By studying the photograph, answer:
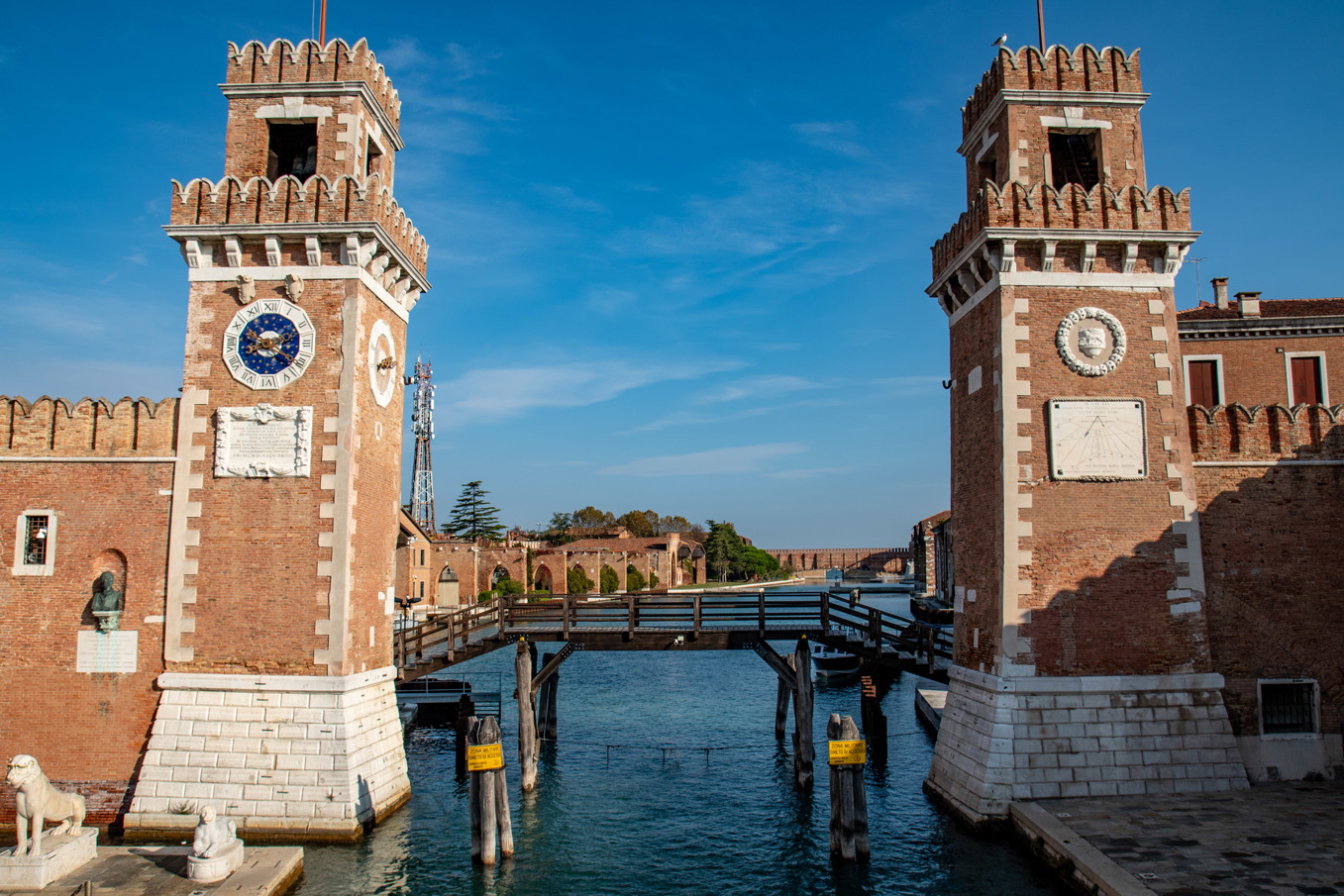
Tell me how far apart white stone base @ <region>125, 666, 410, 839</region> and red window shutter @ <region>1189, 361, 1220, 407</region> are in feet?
67.4

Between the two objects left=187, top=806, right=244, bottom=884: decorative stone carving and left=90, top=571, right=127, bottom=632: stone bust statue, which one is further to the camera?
left=90, top=571, right=127, bottom=632: stone bust statue

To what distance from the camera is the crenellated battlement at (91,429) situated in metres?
16.9

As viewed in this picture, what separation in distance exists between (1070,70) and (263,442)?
1713cm

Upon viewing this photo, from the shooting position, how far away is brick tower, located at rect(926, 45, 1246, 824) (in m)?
15.4

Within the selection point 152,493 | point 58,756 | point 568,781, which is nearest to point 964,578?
point 568,781

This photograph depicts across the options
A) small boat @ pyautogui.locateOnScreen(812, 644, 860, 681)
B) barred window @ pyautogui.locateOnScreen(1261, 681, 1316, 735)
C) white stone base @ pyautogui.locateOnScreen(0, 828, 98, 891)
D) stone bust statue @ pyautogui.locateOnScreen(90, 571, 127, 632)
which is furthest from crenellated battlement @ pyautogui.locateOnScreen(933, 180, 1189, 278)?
small boat @ pyautogui.locateOnScreen(812, 644, 860, 681)

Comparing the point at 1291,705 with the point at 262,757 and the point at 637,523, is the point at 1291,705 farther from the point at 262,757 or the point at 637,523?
the point at 637,523

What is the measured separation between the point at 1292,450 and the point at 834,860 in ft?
37.8

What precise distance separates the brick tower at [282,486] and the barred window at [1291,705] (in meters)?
16.3

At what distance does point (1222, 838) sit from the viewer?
13.0 metres

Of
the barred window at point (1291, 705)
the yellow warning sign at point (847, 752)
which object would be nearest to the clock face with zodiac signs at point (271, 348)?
the yellow warning sign at point (847, 752)

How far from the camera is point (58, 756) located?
16.2m

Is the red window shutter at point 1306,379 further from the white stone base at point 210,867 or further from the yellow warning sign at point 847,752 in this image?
the white stone base at point 210,867

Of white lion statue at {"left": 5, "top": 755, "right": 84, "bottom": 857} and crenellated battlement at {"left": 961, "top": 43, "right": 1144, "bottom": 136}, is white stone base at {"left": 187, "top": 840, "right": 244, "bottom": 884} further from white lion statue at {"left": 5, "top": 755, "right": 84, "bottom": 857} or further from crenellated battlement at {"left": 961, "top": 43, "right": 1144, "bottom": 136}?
crenellated battlement at {"left": 961, "top": 43, "right": 1144, "bottom": 136}
